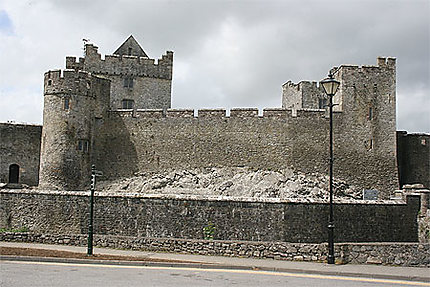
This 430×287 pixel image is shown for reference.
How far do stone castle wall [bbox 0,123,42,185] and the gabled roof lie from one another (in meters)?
10.3

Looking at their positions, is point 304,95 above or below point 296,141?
above

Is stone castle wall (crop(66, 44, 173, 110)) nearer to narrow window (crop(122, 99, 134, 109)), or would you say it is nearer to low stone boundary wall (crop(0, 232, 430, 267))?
narrow window (crop(122, 99, 134, 109))

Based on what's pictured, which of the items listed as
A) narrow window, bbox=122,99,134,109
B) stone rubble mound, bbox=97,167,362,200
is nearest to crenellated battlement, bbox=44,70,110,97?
stone rubble mound, bbox=97,167,362,200

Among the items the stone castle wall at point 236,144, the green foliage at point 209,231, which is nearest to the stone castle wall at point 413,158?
the stone castle wall at point 236,144

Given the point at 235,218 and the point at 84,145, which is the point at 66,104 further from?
the point at 235,218

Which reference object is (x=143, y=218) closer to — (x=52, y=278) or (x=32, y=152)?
(x=52, y=278)

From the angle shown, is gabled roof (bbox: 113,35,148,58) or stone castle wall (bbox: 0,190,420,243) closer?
stone castle wall (bbox: 0,190,420,243)

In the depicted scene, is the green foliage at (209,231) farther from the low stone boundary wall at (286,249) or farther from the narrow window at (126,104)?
the narrow window at (126,104)

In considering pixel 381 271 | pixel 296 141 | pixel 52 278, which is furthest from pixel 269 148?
pixel 52 278

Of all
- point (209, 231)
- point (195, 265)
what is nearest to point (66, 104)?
point (209, 231)

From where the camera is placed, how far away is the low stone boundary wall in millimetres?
14633

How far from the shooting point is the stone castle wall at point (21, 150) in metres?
31.6

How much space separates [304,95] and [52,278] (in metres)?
25.5

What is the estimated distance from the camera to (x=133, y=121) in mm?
31469
